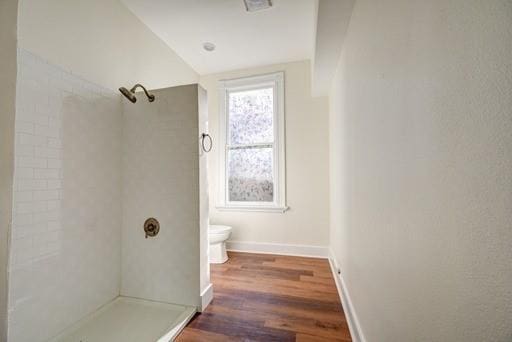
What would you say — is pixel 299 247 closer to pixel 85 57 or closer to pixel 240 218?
pixel 240 218

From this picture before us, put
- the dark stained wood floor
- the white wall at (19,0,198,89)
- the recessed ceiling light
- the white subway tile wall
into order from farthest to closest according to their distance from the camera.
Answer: the recessed ceiling light
the dark stained wood floor
the white wall at (19,0,198,89)
the white subway tile wall

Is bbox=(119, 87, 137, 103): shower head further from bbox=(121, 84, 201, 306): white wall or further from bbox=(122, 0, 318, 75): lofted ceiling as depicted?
bbox=(122, 0, 318, 75): lofted ceiling

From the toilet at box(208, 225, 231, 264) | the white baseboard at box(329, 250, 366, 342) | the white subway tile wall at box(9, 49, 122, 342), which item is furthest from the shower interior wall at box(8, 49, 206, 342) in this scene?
the white baseboard at box(329, 250, 366, 342)

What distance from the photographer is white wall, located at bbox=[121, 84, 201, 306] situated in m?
1.59

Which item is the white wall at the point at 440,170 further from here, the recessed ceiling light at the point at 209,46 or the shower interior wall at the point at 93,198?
the recessed ceiling light at the point at 209,46

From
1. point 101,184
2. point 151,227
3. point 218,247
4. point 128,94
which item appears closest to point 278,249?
point 218,247

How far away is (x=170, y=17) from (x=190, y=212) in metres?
1.85

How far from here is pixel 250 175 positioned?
2.82m

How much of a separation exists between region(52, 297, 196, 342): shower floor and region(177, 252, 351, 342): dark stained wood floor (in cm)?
10

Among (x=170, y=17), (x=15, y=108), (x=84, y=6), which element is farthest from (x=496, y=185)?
(x=170, y=17)

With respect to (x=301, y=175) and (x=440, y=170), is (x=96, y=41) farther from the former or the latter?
(x=301, y=175)

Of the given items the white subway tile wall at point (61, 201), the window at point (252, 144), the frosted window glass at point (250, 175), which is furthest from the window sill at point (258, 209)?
the white subway tile wall at point (61, 201)

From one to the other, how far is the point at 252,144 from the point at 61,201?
1984 millimetres

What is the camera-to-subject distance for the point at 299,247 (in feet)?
8.59
